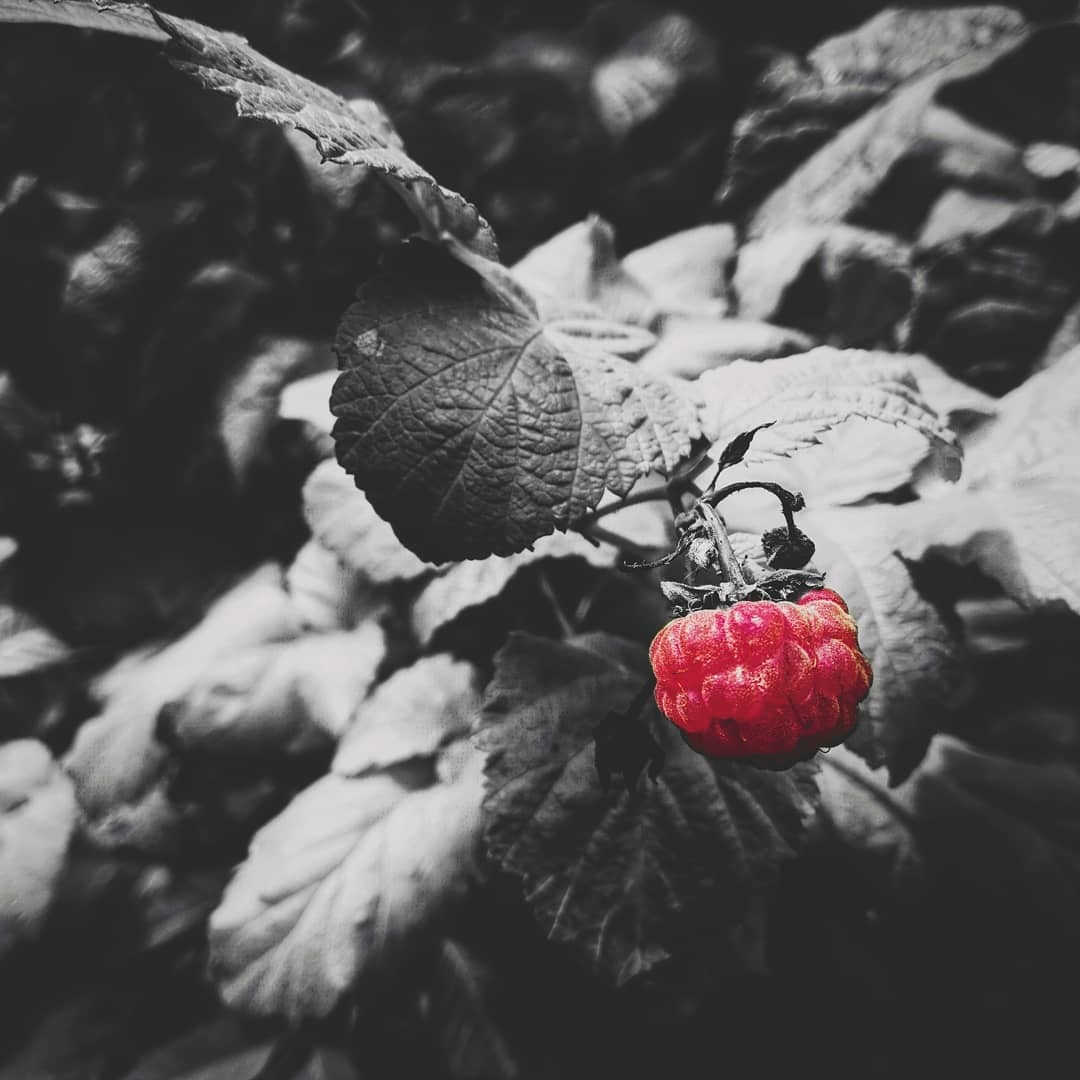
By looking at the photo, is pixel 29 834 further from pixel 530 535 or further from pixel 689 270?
pixel 689 270

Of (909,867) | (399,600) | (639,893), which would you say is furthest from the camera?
(399,600)

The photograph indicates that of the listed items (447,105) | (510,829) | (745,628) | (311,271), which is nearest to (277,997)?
(510,829)

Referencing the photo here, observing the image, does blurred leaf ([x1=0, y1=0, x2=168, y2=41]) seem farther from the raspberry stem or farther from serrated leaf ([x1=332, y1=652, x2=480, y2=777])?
serrated leaf ([x1=332, y1=652, x2=480, y2=777])

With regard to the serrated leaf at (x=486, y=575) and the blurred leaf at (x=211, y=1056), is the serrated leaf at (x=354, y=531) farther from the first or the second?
the blurred leaf at (x=211, y=1056)

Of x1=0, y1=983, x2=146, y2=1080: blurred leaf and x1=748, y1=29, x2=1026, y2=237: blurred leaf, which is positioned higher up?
x1=748, y1=29, x2=1026, y2=237: blurred leaf

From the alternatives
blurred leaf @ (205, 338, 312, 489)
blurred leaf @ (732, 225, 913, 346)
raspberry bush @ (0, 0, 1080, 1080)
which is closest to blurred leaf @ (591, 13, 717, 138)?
raspberry bush @ (0, 0, 1080, 1080)

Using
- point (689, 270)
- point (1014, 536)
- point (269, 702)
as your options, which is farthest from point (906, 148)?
point (269, 702)

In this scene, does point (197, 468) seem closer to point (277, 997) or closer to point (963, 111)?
point (277, 997)
